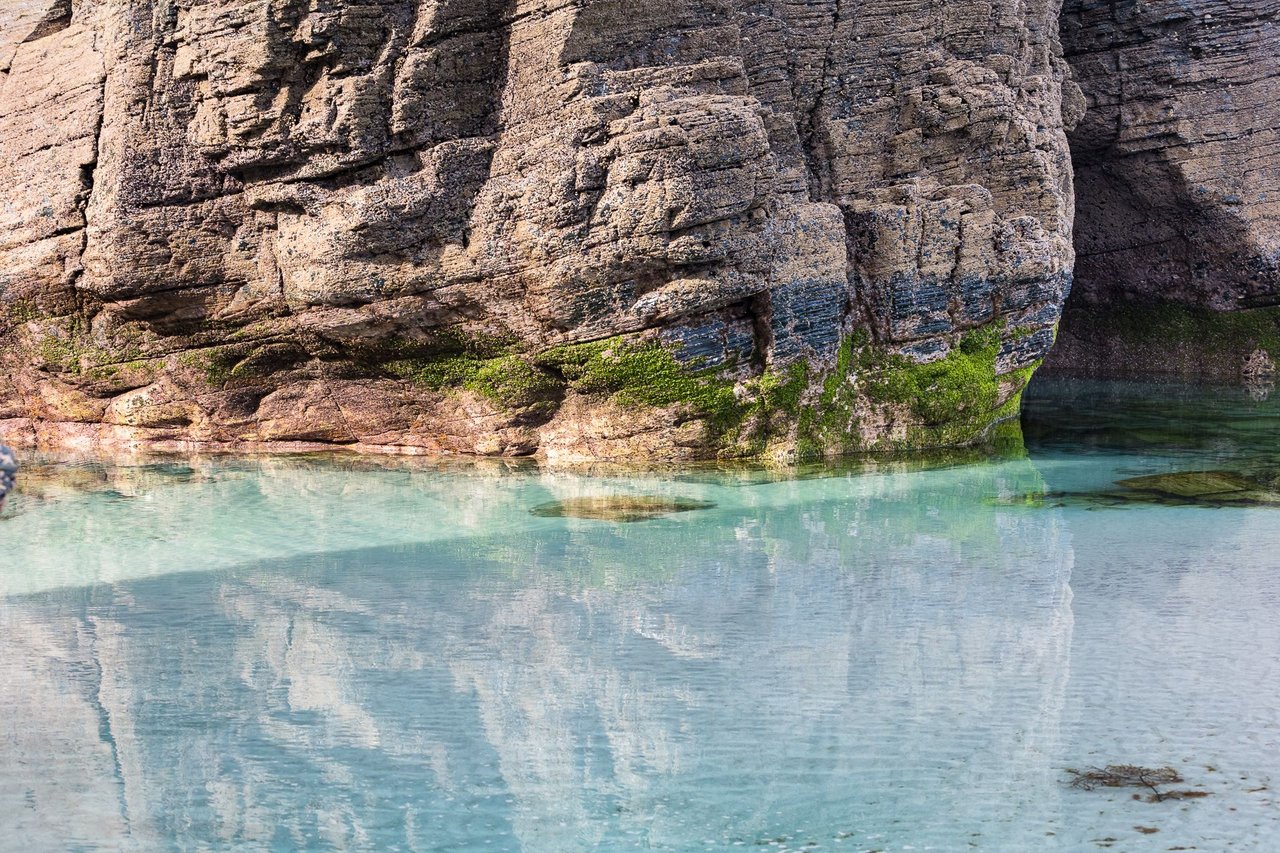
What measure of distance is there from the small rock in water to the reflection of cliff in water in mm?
1366

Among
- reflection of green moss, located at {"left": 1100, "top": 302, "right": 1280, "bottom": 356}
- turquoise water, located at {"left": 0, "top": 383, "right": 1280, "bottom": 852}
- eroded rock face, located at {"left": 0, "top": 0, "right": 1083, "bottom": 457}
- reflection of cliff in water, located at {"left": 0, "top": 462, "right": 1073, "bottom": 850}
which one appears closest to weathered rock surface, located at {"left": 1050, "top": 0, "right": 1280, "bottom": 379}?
reflection of green moss, located at {"left": 1100, "top": 302, "right": 1280, "bottom": 356}

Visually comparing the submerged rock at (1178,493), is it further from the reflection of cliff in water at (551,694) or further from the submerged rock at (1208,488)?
the reflection of cliff in water at (551,694)

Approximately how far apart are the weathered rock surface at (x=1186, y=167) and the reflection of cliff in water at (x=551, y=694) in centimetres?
1622

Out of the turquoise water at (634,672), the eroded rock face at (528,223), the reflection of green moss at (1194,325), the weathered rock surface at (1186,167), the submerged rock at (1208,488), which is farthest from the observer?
the reflection of green moss at (1194,325)

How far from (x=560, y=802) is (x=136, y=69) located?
1388 centimetres

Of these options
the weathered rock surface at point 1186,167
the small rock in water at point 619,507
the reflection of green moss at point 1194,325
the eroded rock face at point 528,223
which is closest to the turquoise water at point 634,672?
the small rock in water at point 619,507

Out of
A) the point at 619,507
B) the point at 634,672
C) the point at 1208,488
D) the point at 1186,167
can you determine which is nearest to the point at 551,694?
the point at 634,672

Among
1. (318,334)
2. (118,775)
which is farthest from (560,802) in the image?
(318,334)

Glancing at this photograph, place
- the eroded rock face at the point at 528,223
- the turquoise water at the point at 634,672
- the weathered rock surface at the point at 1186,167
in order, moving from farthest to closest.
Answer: the weathered rock surface at the point at 1186,167 → the eroded rock face at the point at 528,223 → the turquoise water at the point at 634,672

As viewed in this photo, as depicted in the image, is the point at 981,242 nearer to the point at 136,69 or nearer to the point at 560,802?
the point at 136,69

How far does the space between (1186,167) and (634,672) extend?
21185 mm

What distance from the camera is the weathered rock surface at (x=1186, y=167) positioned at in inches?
969

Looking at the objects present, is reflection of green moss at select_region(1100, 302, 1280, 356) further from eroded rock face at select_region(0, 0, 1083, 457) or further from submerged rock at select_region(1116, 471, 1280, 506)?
submerged rock at select_region(1116, 471, 1280, 506)

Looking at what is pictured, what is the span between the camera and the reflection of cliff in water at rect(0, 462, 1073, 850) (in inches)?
244
